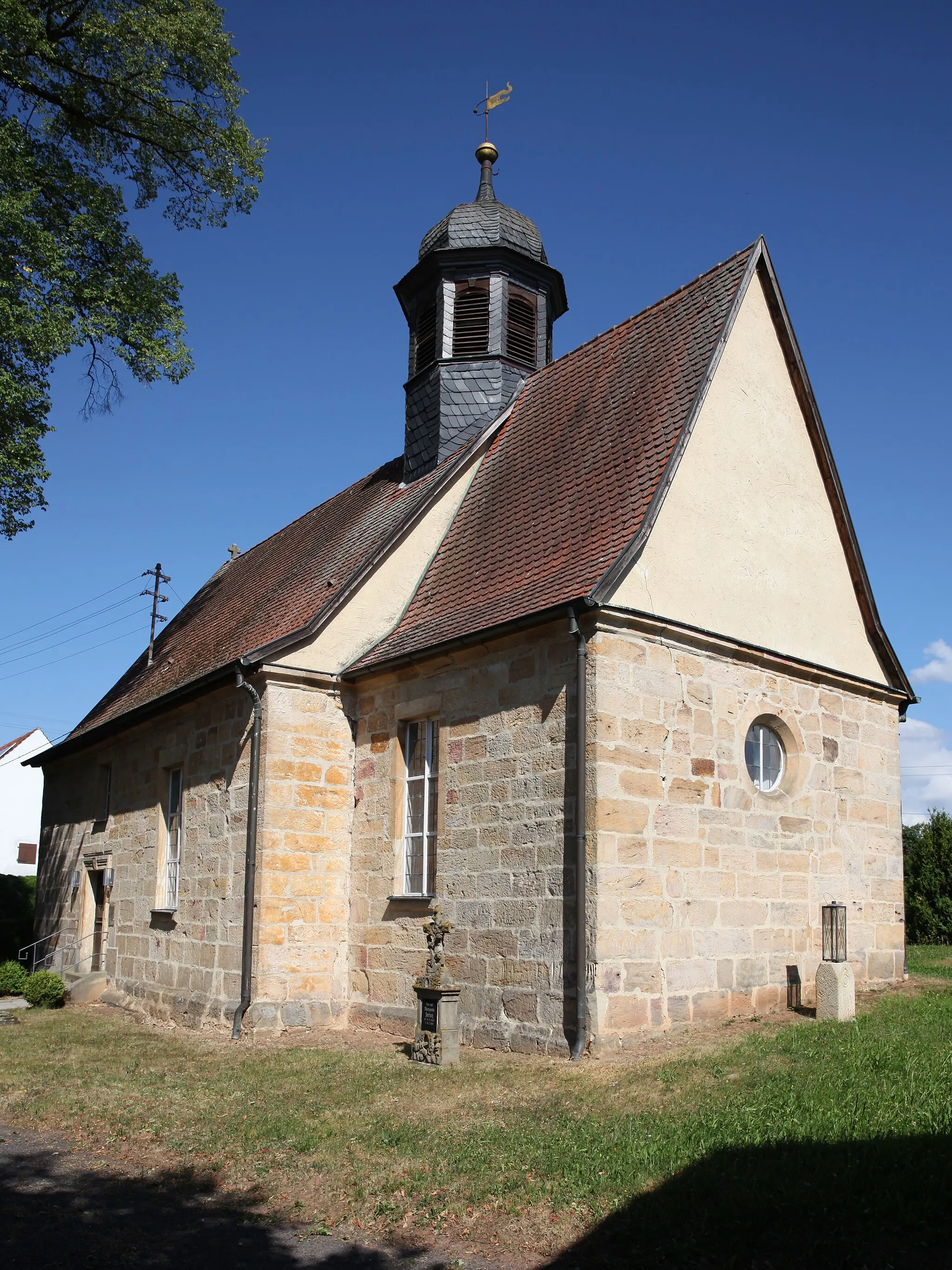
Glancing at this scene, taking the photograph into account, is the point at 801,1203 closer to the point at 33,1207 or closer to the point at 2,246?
the point at 33,1207

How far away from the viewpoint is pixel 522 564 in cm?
1136

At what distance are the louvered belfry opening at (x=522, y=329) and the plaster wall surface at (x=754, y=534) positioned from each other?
4490 mm

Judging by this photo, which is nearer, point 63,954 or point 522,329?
point 522,329

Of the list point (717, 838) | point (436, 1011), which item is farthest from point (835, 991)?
point (436, 1011)

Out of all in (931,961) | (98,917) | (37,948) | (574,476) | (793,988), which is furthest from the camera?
(37,948)

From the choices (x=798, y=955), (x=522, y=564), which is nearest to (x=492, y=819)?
(x=522, y=564)

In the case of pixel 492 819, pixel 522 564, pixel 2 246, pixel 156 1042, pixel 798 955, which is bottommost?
pixel 156 1042

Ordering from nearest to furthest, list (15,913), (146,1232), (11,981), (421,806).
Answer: (146,1232) < (421,806) < (11,981) < (15,913)

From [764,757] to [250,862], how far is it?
5479 millimetres

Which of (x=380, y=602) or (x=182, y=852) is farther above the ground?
(x=380, y=602)

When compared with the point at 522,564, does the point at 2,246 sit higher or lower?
higher

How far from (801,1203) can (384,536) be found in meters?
9.34

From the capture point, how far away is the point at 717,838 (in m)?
10.2

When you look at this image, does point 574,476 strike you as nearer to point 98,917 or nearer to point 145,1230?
point 145,1230
